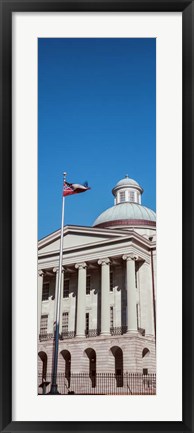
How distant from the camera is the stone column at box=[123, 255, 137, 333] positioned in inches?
975

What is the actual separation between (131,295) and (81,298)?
2.82 metres

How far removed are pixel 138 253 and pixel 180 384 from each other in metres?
17.9

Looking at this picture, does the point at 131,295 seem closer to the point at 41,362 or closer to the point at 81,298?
the point at 81,298

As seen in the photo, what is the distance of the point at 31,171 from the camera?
24.4ft

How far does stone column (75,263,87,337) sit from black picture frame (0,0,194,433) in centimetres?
1918

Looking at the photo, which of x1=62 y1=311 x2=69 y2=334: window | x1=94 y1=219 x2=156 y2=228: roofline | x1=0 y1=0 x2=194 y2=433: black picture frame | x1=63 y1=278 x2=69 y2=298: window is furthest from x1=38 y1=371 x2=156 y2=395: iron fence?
x1=94 y1=219 x2=156 y2=228: roofline

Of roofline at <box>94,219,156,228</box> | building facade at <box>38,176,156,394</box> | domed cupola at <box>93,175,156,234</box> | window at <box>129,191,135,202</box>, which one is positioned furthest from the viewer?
window at <box>129,191,135,202</box>

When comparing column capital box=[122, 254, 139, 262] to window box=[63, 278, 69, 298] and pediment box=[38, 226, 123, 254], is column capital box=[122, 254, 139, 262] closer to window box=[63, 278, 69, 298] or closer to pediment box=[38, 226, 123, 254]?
pediment box=[38, 226, 123, 254]

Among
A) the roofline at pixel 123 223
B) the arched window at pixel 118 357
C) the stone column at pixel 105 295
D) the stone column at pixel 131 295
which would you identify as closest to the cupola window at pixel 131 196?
the roofline at pixel 123 223

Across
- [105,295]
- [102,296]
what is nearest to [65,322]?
[102,296]

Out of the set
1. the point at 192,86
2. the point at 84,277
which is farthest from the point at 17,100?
the point at 84,277

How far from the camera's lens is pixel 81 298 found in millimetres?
26594

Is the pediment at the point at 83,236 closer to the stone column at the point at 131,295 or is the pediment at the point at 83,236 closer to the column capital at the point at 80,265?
the column capital at the point at 80,265

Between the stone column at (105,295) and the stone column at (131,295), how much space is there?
46.8 inches
